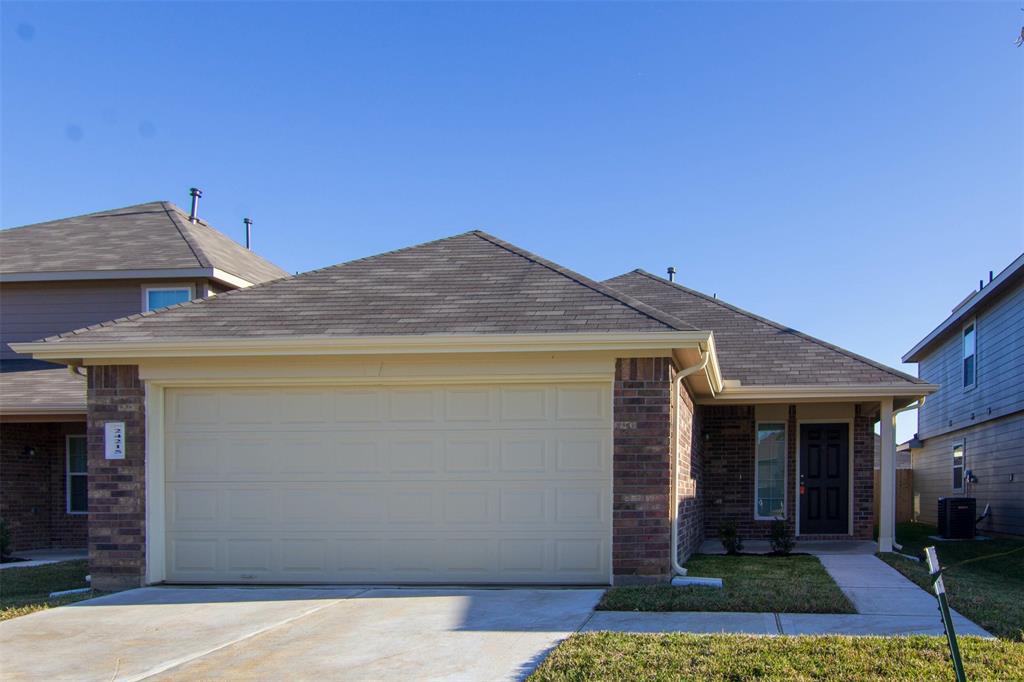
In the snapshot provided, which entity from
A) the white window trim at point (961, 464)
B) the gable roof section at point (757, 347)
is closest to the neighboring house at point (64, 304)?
the gable roof section at point (757, 347)

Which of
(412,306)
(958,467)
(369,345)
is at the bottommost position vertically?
(958,467)

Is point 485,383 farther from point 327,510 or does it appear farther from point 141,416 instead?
point 141,416

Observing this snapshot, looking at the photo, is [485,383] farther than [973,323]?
No

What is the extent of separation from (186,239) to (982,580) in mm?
14097

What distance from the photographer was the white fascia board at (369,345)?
9.40 metres

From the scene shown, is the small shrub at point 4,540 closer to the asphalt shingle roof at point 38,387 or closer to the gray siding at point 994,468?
the asphalt shingle roof at point 38,387

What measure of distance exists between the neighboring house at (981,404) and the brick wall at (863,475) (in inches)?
120

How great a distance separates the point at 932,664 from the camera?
6051 mm

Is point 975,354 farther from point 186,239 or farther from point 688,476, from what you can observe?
point 186,239

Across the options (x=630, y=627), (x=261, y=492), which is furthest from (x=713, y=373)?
(x=261, y=492)

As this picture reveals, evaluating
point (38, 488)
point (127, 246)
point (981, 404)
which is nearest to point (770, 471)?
point (981, 404)

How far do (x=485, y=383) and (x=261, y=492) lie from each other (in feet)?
9.11

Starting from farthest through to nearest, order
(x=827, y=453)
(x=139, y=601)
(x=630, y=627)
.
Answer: (x=827, y=453), (x=139, y=601), (x=630, y=627)

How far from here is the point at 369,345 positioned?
977 cm
